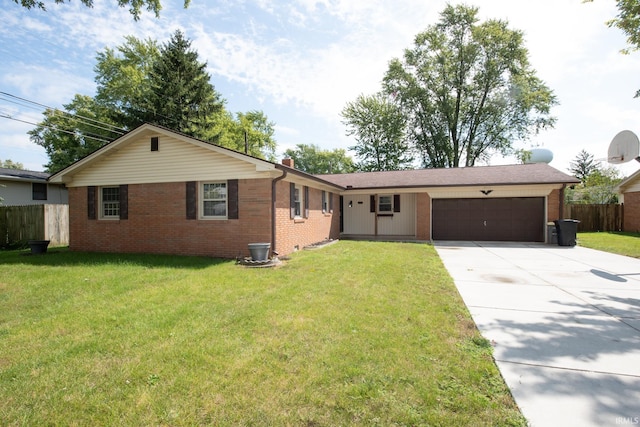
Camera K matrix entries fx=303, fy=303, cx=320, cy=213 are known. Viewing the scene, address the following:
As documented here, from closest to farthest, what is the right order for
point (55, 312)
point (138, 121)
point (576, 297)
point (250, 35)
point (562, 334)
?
1. point (562, 334)
2. point (55, 312)
3. point (576, 297)
4. point (250, 35)
5. point (138, 121)

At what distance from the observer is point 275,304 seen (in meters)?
4.78

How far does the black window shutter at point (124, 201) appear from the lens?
34.6ft

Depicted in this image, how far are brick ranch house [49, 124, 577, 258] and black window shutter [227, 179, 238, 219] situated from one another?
3 cm

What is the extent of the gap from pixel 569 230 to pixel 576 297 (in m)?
9.18

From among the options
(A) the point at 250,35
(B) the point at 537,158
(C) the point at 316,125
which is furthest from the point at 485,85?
(A) the point at 250,35

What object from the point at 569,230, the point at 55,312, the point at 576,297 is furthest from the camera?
the point at 569,230

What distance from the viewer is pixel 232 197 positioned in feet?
30.5

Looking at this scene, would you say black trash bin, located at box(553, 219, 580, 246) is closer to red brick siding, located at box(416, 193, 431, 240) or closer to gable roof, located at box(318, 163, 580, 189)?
gable roof, located at box(318, 163, 580, 189)

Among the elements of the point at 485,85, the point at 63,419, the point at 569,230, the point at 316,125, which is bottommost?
the point at 63,419

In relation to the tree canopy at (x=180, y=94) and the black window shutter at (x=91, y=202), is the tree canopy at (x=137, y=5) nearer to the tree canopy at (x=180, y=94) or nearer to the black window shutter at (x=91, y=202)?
the black window shutter at (x=91, y=202)

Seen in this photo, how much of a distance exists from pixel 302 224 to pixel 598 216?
1985 cm

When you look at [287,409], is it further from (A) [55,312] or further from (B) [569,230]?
(B) [569,230]

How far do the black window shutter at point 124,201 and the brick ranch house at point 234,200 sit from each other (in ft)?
0.12

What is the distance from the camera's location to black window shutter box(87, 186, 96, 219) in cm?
1096
